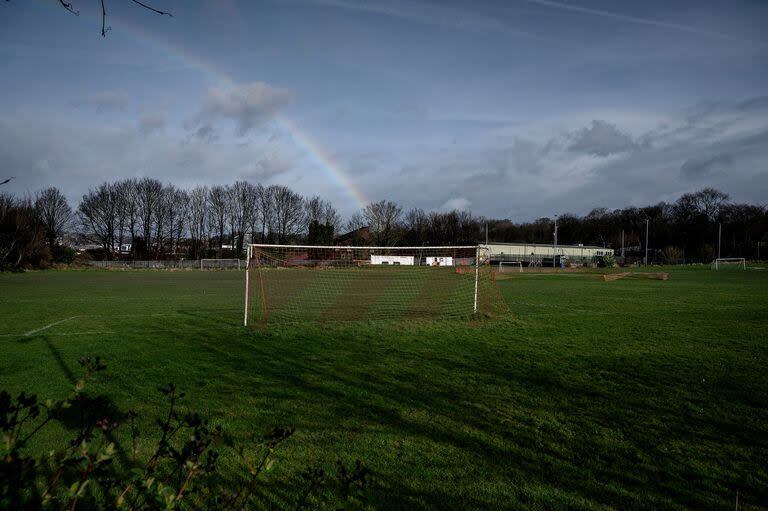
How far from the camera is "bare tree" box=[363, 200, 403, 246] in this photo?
7994 cm

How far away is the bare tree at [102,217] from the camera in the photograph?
7031 cm

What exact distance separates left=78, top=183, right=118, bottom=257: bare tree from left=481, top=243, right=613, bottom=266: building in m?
57.3

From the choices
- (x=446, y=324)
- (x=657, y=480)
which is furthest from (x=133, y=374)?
(x=446, y=324)

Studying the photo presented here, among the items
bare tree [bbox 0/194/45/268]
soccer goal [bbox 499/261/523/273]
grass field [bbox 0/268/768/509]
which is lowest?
soccer goal [bbox 499/261/523/273]

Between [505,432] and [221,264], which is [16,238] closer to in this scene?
[505,432]

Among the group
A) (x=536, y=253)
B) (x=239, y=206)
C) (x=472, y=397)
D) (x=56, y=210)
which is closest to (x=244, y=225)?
(x=239, y=206)

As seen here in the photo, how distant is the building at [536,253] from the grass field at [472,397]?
64.3m

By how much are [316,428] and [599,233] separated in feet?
396

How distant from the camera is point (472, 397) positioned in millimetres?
5719

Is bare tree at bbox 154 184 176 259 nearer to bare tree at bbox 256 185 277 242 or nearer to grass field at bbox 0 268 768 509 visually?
bare tree at bbox 256 185 277 242

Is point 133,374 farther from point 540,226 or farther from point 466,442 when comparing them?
point 540,226

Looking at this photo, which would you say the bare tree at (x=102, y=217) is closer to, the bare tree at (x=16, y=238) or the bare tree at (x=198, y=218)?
Answer: the bare tree at (x=198, y=218)

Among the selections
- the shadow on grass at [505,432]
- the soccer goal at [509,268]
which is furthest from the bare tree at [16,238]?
the soccer goal at [509,268]

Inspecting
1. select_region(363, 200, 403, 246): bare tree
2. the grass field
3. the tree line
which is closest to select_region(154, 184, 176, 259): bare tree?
the tree line
